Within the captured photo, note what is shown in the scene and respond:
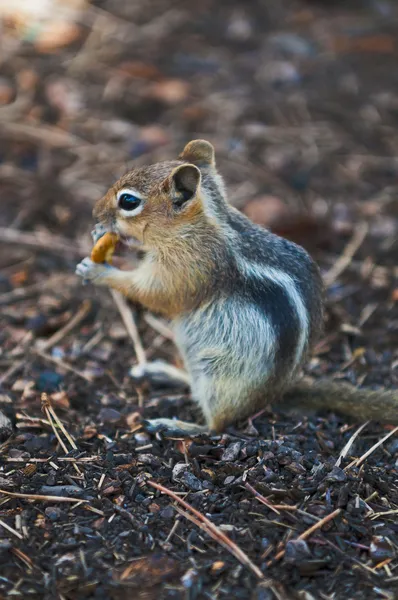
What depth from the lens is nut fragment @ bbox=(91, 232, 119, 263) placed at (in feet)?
12.6

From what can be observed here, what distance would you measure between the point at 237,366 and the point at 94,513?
921 mm

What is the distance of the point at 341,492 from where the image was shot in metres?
2.95

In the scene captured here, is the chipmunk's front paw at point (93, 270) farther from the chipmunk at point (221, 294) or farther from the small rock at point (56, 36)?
the small rock at point (56, 36)

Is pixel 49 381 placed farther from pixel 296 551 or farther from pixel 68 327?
pixel 296 551

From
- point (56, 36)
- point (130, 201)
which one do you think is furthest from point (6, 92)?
point (130, 201)

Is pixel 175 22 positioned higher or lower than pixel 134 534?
higher

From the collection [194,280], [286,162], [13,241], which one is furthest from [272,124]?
[194,280]

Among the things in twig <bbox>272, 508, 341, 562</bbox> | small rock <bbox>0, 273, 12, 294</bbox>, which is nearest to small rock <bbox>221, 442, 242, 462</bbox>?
twig <bbox>272, 508, 341, 562</bbox>

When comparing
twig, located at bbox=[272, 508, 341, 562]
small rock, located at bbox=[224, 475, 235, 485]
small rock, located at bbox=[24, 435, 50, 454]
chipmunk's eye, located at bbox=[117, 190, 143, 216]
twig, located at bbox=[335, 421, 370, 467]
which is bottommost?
small rock, located at bbox=[24, 435, 50, 454]

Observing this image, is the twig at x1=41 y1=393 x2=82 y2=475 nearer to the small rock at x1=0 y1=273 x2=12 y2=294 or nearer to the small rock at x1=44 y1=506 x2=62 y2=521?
the small rock at x1=44 y1=506 x2=62 y2=521

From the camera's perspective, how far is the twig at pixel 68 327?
4.23m

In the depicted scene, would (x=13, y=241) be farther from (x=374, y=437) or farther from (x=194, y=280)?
(x=374, y=437)

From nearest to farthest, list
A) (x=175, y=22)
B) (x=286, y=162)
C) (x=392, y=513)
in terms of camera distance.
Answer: (x=392, y=513) → (x=286, y=162) → (x=175, y=22)

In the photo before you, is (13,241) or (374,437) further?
(13,241)
